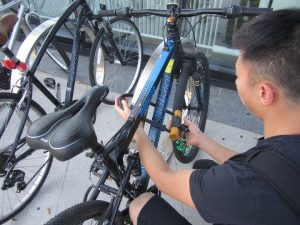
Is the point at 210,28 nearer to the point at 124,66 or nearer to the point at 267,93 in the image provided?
the point at 124,66

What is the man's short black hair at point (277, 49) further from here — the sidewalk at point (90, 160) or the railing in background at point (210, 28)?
the railing in background at point (210, 28)

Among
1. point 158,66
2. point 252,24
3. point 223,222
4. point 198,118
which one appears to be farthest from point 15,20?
point 223,222

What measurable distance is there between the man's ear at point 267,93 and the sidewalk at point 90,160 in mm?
1343

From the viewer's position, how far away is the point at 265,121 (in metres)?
1.06

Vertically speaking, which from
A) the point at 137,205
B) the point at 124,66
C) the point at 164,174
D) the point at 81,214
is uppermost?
the point at 164,174

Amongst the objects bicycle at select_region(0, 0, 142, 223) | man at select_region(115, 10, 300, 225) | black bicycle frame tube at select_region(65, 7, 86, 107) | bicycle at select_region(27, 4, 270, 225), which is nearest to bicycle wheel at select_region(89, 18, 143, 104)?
bicycle at select_region(0, 0, 142, 223)

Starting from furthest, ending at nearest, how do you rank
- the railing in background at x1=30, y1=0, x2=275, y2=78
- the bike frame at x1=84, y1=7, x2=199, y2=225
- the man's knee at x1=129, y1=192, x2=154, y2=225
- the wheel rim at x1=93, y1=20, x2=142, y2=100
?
the wheel rim at x1=93, y1=20, x2=142, y2=100
the railing in background at x1=30, y1=0, x2=275, y2=78
the man's knee at x1=129, y1=192, x2=154, y2=225
the bike frame at x1=84, y1=7, x2=199, y2=225

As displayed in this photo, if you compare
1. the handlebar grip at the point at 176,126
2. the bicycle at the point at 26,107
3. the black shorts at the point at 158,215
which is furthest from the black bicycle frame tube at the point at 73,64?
the black shorts at the point at 158,215

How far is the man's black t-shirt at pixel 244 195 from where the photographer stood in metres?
0.86

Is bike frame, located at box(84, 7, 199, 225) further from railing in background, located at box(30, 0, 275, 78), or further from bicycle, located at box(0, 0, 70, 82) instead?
railing in background, located at box(30, 0, 275, 78)

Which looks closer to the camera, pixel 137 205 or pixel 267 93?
pixel 267 93

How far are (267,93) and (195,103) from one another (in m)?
1.43

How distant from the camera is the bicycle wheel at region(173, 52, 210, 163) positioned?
219 centimetres

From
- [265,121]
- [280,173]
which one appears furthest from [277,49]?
[280,173]
